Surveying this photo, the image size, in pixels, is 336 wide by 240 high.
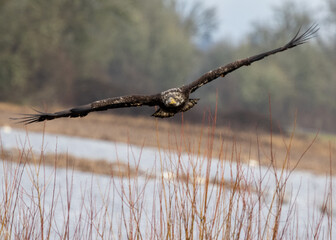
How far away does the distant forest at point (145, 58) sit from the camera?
79.2 feet

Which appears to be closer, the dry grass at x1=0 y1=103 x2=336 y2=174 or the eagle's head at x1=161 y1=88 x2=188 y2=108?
the eagle's head at x1=161 y1=88 x2=188 y2=108

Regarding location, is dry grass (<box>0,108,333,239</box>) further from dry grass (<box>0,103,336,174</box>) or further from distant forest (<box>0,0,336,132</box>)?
distant forest (<box>0,0,336,132</box>)

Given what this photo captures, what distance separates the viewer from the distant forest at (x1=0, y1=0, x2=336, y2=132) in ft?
79.2

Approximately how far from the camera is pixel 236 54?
139 ft

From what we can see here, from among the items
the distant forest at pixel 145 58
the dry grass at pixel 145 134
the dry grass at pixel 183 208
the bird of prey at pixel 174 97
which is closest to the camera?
the dry grass at pixel 183 208

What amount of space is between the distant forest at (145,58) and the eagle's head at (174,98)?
18073 millimetres

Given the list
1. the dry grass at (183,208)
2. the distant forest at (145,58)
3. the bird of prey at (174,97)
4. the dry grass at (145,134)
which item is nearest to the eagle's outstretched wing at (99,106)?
the bird of prey at (174,97)

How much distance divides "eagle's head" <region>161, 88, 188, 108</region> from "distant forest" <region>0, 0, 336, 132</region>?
1807cm

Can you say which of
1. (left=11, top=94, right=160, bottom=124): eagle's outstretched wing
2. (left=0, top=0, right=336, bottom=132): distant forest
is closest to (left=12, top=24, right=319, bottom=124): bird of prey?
(left=11, top=94, right=160, bottom=124): eagle's outstretched wing

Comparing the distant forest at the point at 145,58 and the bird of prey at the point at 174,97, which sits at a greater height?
the distant forest at the point at 145,58

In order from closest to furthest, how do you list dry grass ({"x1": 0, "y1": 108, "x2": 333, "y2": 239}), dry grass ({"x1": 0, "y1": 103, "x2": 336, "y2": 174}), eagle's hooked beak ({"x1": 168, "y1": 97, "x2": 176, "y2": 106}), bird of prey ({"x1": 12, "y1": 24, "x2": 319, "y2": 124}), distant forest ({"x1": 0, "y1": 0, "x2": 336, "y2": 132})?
1. dry grass ({"x1": 0, "y1": 108, "x2": 333, "y2": 239})
2. bird of prey ({"x1": 12, "y1": 24, "x2": 319, "y2": 124})
3. eagle's hooked beak ({"x1": 168, "y1": 97, "x2": 176, "y2": 106})
4. dry grass ({"x1": 0, "y1": 103, "x2": 336, "y2": 174})
5. distant forest ({"x1": 0, "y1": 0, "x2": 336, "y2": 132})

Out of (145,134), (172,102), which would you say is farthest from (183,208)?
(145,134)

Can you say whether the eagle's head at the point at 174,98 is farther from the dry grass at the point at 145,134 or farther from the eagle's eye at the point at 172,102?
the dry grass at the point at 145,134

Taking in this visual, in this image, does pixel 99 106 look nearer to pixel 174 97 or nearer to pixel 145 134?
pixel 174 97
